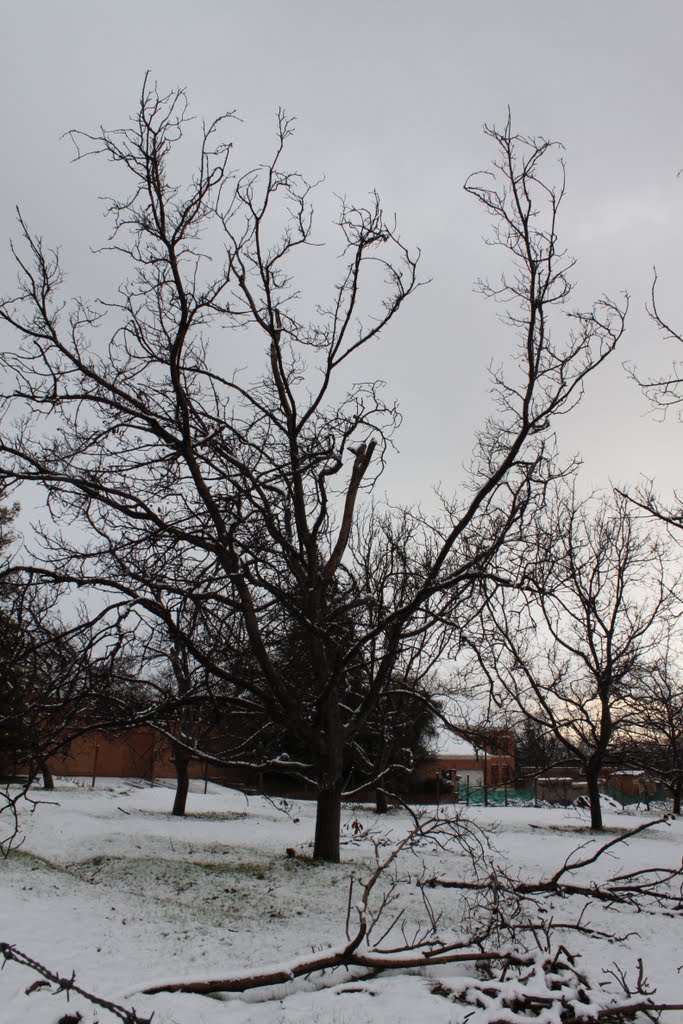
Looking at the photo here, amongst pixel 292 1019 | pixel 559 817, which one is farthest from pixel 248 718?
Result: pixel 559 817

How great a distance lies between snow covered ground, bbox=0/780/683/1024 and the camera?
5148 millimetres

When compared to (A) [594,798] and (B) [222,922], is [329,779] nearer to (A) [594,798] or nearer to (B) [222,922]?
(B) [222,922]

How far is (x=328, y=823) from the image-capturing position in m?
11.9

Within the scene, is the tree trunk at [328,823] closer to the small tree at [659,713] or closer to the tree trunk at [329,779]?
the tree trunk at [329,779]

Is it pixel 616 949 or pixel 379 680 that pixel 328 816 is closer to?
pixel 379 680

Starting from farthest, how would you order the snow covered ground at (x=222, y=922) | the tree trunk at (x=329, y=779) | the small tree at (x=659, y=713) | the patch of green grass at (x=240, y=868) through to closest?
the small tree at (x=659, y=713) → the tree trunk at (x=329, y=779) → the patch of green grass at (x=240, y=868) → the snow covered ground at (x=222, y=922)

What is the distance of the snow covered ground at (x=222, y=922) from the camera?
5.15m

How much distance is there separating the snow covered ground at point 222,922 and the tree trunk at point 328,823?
37 cm

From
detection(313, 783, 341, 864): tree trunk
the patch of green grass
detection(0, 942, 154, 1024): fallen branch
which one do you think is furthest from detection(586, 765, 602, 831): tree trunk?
detection(0, 942, 154, 1024): fallen branch

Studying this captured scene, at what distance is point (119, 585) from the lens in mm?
9289

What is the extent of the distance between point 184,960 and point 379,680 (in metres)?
5.19

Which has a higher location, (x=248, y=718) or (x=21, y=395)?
(x=21, y=395)

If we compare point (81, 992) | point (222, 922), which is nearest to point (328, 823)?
point (222, 922)

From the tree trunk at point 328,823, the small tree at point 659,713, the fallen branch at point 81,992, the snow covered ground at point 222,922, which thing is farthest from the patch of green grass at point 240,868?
the small tree at point 659,713
